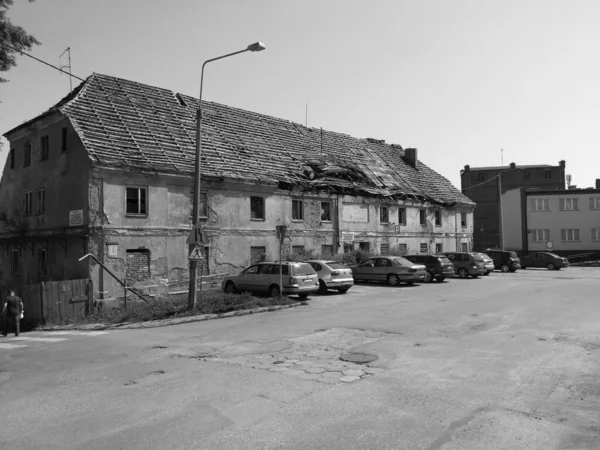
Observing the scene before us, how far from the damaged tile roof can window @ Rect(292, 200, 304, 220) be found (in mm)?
1084

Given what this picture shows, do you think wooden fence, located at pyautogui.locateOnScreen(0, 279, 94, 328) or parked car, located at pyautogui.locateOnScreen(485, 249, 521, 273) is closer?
wooden fence, located at pyautogui.locateOnScreen(0, 279, 94, 328)

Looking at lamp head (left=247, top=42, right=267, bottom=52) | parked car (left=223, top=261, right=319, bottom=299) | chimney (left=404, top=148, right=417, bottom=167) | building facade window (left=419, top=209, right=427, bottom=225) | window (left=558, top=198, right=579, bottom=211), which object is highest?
chimney (left=404, top=148, right=417, bottom=167)

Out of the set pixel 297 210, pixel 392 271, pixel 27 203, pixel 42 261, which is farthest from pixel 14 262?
pixel 392 271

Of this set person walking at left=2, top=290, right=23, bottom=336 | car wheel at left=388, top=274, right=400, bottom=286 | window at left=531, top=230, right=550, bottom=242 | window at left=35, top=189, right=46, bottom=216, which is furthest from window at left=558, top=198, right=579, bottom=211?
person walking at left=2, top=290, right=23, bottom=336

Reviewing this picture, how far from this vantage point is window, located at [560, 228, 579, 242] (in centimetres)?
5189

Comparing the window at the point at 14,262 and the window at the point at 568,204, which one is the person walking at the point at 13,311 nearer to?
the window at the point at 14,262

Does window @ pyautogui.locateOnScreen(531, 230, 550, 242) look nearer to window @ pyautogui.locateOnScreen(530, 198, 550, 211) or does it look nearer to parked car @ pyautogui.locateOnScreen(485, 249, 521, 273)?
window @ pyautogui.locateOnScreen(530, 198, 550, 211)

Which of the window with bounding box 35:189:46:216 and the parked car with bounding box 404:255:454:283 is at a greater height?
the window with bounding box 35:189:46:216

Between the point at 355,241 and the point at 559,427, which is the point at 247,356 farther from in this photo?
the point at 355,241

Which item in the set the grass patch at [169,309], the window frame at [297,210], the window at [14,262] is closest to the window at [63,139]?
the window at [14,262]

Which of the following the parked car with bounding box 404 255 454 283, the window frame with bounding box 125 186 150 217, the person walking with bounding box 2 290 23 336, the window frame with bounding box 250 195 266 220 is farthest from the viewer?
the parked car with bounding box 404 255 454 283

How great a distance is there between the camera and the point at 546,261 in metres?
40.2

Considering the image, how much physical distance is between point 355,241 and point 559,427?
26253 millimetres

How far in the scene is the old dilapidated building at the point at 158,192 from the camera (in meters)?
20.5
